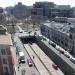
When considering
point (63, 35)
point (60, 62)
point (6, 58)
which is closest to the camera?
point (6, 58)

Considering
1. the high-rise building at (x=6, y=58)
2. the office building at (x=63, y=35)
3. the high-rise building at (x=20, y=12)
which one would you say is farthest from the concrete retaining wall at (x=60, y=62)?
the high-rise building at (x=20, y=12)

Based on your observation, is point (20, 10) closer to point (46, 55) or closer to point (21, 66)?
point (46, 55)

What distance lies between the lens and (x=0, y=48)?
11.4 m

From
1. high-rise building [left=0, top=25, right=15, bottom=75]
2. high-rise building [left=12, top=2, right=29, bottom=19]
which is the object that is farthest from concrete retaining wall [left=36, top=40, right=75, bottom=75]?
high-rise building [left=12, top=2, right=29, bottom=19]

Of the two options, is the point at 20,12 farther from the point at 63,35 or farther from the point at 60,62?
the point at 60,62

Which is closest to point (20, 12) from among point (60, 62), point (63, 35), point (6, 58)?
point (63, 35)

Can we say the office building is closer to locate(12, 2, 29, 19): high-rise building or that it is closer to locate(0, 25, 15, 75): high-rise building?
locate(0, 25, 15, 75): high-rise building

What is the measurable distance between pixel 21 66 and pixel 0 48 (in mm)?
8494

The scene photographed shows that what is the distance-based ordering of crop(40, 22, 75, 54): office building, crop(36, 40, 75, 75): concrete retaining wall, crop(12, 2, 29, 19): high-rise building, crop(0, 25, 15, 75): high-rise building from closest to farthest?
crop(0, 25, 15, 75): high-rise building
crop(36, 40, 75, 75): concrete retaining wall
crop(40, 22, 75, 54): office building
crop(12, 2, 29, 19): high-rise building

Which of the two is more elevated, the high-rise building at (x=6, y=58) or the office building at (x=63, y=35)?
the high-rise building at (x=6, y=58)

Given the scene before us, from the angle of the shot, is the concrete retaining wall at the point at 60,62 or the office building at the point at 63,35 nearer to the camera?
the concrete retaining wall at the point at 60,62

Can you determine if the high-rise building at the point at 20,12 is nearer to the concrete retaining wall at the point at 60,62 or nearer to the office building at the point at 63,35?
the office building at the point at 63,35

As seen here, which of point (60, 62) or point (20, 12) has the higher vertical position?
point (20, 12)

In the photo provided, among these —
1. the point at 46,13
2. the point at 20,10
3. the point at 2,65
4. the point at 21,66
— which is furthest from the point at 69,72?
the point at 20,10
